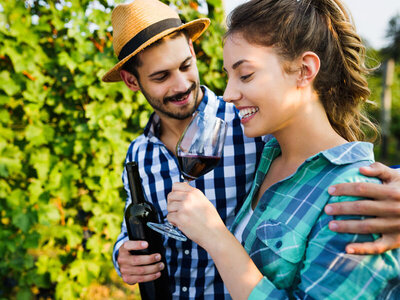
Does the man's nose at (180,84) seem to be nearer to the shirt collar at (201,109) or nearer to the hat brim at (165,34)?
the shirt collar at (201,109)

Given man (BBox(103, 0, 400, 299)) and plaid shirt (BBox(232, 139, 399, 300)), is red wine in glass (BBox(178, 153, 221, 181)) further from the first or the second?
man (BBox(103, 0, 400, 299))

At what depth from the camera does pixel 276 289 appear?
1.11 metres

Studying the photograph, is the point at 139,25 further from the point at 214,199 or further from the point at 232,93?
the point at 214,199

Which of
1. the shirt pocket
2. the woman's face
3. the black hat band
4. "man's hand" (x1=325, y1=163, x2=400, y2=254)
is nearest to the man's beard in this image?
the black hat band

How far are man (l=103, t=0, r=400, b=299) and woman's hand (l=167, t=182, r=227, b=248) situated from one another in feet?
1.98

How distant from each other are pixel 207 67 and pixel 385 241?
95.1 inches

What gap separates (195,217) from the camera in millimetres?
1238

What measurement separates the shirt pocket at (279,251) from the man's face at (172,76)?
3.58 ft

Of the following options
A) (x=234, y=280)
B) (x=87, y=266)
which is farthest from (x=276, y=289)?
(x=87, y=266)

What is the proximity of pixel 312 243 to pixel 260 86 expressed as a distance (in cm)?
63

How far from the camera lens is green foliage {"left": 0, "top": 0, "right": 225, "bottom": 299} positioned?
2.84 meters

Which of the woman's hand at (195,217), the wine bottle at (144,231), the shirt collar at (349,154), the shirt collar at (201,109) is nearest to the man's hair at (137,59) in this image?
the shirt collar at (201,109)

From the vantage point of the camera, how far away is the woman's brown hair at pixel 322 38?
1.32 m

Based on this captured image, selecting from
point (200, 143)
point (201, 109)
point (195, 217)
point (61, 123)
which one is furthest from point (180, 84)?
point (61, 123)
